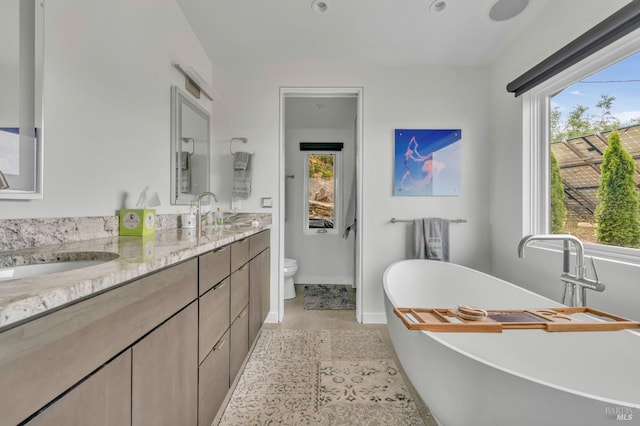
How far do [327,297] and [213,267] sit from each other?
2227 mm

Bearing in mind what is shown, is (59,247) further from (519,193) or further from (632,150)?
(519,193)

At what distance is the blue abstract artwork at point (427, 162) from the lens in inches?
99.3

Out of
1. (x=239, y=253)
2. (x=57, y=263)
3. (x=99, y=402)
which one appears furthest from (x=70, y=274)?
Result: (x=239, y=253)

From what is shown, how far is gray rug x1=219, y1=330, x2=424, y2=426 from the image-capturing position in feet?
4.59

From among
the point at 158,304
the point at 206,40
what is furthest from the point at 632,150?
the point at 206,40

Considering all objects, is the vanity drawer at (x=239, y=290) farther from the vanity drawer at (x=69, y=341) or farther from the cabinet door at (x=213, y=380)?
the vanity drawer at (x=69, y=341)

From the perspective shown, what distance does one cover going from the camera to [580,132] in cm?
175

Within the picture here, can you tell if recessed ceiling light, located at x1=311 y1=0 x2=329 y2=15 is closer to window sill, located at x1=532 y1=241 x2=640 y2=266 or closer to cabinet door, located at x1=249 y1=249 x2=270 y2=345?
cabinet door, located at x1=249 y1=249 x2=270 y2=345

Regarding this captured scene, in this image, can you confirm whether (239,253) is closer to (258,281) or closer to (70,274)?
(258,281)

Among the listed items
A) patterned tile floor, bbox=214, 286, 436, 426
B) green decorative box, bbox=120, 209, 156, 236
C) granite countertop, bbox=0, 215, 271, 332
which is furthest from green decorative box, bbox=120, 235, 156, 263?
patterned tile floor, bbox=214, 286, 436, 426

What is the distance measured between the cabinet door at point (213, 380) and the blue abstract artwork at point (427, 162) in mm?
1905

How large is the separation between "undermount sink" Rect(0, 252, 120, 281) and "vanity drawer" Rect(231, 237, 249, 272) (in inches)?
24.9

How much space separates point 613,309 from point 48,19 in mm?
2826

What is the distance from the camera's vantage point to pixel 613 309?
4.60ft
